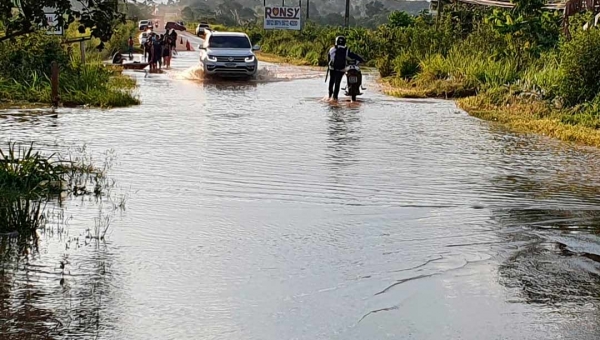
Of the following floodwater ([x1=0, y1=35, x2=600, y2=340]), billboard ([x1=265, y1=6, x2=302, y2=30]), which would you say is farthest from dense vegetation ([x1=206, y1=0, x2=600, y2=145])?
billboard ([x1=265, y1=6, x2=302, y2=30])

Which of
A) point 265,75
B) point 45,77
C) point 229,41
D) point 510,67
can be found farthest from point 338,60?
point 265,75

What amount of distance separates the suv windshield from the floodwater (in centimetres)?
1754

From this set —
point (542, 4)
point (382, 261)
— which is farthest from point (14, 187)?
point (542, 4)

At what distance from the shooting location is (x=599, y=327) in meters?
6.17

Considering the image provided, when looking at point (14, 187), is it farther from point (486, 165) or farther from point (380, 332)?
point (486, 165)

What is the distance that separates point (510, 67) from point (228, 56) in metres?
10.9

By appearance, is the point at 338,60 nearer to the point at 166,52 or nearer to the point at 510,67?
the point at 510,67

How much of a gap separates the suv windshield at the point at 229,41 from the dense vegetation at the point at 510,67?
540 cm

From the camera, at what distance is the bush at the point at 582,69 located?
19859 mm

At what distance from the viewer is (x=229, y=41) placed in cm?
3416

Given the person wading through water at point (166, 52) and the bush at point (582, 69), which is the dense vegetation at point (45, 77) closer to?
the bush at point (582, 69)

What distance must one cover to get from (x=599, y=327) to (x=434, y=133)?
454 inches

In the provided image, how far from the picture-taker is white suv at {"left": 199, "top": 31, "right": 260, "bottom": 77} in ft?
107

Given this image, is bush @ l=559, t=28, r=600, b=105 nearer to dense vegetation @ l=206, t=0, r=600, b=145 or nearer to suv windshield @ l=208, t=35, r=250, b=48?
dense vegetation @ l=206, t=0, r=600, b=145
